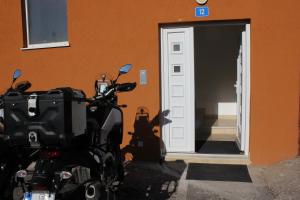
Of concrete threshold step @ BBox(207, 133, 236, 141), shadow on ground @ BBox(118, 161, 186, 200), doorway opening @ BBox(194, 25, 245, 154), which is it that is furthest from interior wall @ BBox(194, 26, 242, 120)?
shadow on ground @ BBox(118, 161, 186, 200)

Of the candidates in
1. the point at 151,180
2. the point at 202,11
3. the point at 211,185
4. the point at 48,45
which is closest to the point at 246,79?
the point at 202,11

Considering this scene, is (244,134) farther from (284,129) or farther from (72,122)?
(72,122)

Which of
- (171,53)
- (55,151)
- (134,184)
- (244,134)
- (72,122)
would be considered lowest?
(134,184)

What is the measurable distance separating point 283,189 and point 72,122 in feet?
9.52

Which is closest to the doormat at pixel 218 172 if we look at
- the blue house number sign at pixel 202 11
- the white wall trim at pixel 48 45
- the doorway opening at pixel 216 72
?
the blue house number sign at pixel 202 11

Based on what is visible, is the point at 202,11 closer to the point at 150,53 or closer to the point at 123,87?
the point at 150,53

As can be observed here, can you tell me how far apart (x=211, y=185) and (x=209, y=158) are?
101 centimetres

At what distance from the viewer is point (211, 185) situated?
4547 millimetres

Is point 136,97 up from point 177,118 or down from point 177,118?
up

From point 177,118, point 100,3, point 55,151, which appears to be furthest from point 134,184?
point 100,3

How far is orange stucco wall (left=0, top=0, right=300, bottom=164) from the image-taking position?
16.8ft

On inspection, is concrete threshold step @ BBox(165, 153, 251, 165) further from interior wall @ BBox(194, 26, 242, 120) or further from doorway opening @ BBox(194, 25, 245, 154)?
interior wall @ BBox(194, 26, 242, 120)

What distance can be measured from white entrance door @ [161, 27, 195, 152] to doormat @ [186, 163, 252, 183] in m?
0.50

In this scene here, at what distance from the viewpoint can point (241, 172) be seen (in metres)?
5.04
